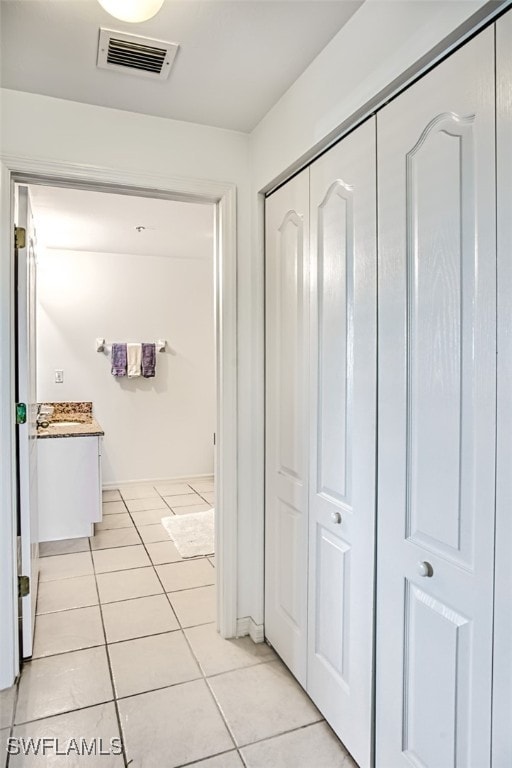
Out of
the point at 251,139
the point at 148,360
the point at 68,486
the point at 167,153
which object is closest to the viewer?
the point at 167,153

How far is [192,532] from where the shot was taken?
3910 millimetres

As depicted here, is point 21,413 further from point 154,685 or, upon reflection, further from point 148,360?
point 148,360

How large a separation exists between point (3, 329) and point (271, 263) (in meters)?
1.17

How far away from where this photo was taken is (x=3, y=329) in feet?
6.45

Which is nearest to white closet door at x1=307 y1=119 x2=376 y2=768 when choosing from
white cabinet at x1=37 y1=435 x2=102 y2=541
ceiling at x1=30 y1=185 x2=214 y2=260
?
ceiling at x1=30 y1=185 x2=214 y2=260

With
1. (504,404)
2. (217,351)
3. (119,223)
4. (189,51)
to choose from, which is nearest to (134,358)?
(119,223)

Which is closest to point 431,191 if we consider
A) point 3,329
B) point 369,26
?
point 369,26

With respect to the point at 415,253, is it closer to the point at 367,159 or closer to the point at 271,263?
the point at 367,159

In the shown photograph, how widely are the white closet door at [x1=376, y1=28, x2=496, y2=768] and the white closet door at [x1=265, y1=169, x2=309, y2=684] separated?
0.52 m

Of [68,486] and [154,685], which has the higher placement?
[68,486]

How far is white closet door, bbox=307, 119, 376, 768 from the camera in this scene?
1.53 m

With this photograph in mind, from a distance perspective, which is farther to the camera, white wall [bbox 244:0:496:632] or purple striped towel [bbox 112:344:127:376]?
purple striped towel [bbox 112:344:127:376]

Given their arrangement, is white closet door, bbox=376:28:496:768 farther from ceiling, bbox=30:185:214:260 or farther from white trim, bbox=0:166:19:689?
ceiling, bbox=30:185:214:260

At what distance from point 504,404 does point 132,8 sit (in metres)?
1.41
